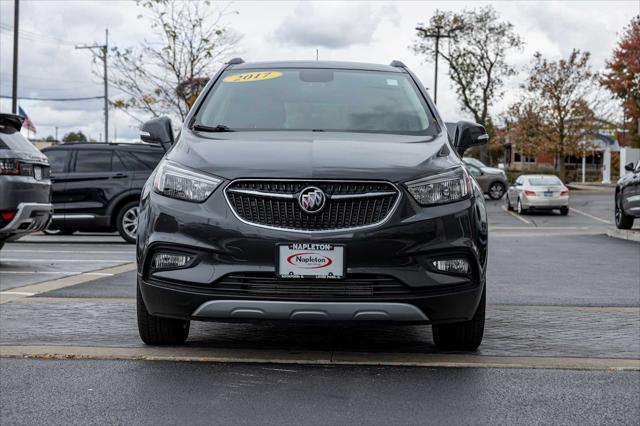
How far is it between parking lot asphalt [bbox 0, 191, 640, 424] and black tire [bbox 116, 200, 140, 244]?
6.99 m

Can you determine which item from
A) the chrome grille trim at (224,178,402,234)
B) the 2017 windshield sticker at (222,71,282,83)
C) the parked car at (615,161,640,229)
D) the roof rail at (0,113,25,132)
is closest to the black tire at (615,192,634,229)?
the parked car at (615,161,640,229)

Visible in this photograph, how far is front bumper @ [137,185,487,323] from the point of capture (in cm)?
504

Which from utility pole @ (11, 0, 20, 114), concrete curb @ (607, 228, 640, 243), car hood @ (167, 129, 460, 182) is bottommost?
concrete curb @ (607, 228, 640, 243)

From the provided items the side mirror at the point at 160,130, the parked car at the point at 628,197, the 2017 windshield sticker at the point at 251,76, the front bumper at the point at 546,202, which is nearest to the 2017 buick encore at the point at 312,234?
the side mirror at the point at 160,130

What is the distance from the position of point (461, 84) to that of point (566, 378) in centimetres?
5987

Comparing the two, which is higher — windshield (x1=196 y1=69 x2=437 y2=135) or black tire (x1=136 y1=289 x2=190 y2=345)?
windshield (x1=196 y1=69 x2=437 y2=135)

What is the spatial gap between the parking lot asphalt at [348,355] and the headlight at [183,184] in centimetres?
94

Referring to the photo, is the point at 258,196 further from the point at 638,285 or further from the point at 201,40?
the point at 201,40

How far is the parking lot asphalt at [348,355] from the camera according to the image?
14.7 feet

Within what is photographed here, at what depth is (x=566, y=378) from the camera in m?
5.11

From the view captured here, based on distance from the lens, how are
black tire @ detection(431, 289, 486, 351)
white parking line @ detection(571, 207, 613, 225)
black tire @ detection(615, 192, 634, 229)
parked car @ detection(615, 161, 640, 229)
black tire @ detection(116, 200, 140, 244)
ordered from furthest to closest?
white parking line @ detection(571, 207, 613, 225) < black tire @ detection(615, 192, 634, 229) < parked car @ detection(615, 161, 640, 229) < black tire @ detection(116, 200, 140, 244) < black tire @ detection(431, 289, 486, 351)

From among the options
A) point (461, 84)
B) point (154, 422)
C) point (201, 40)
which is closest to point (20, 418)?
point (154, 422)

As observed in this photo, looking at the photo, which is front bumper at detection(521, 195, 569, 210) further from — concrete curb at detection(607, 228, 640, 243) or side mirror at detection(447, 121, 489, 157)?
side mirror at detection(447, 121, 489, 157)

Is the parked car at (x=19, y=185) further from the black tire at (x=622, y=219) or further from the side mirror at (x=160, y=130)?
the black tire at (x=622, y=219)
